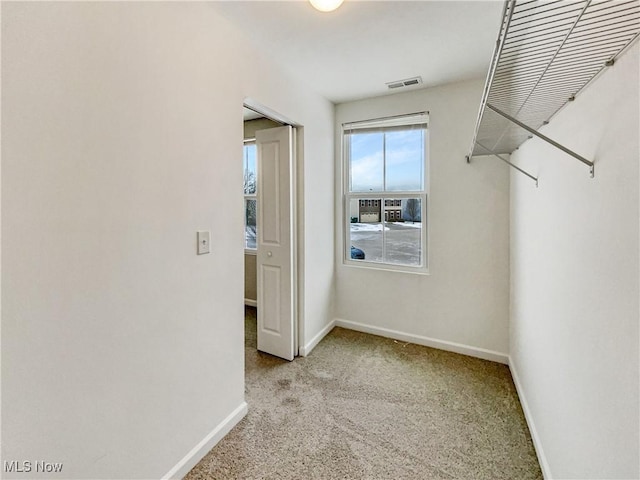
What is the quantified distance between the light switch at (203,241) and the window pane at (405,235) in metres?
1.95

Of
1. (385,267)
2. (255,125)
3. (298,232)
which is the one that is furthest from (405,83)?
(255,125)

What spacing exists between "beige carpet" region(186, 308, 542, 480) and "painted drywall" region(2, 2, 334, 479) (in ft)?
1.04

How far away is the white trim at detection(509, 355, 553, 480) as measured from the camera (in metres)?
1.44

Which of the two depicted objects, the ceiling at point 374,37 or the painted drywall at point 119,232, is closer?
the painted drywall at point 119,232

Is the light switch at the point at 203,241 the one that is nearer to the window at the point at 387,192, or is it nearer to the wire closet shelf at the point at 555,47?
the wire closet shelf at the point at 555,47

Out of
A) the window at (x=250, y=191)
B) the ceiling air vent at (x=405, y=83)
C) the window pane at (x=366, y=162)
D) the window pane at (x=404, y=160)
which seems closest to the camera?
the ceiling air vent at (x=405, y=83)

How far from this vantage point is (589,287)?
3.34 feet

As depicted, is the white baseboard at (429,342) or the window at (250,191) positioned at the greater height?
the window at (250,191)

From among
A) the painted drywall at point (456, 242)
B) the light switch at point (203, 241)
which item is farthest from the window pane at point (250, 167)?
the light switch at point (203, 241)

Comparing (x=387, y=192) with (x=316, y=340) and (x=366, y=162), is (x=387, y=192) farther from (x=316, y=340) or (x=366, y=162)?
(x=316, y=340)

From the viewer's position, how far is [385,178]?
300 centimetres

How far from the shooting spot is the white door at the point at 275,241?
253cm

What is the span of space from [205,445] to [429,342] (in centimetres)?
211

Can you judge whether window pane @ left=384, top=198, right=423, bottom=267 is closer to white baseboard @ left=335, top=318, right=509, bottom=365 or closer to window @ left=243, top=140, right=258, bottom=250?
white baseboard @ left=335, top=318, right=509, bottom=365
